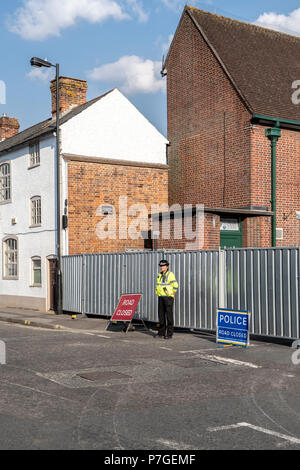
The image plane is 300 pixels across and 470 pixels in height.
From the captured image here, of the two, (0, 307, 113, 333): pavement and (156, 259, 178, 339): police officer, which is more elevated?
(156, 259, 178, 339): police officer

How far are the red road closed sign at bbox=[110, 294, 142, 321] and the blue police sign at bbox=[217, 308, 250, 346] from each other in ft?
10.4

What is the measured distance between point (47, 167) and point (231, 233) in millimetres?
8070

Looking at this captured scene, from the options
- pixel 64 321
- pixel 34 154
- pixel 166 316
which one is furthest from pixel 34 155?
pixel 166 316

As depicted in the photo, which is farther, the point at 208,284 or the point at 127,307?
the point at 127,307

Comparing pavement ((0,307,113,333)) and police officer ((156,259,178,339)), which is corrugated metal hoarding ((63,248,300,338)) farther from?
police officer ((156,259,178,339))

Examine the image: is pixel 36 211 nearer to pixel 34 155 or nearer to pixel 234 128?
pixel 34 155

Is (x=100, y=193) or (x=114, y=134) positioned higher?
(x=114, y=134)

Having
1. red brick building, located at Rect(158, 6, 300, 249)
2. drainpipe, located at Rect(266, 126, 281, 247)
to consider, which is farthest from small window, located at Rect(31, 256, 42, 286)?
drainpipe, located at Rect(266, 126, 281, 247)

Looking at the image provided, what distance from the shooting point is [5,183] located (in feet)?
85.8

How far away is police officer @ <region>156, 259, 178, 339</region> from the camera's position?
44.5 feet

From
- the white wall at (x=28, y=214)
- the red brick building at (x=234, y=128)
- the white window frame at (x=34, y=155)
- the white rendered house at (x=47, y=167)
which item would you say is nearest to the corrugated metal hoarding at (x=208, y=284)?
the red brick building at (x=234, y=128)

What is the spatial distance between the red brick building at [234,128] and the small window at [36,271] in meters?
5.95

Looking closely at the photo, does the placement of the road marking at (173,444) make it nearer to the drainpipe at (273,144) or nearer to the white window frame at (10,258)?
the drainpipe at (273,144)
